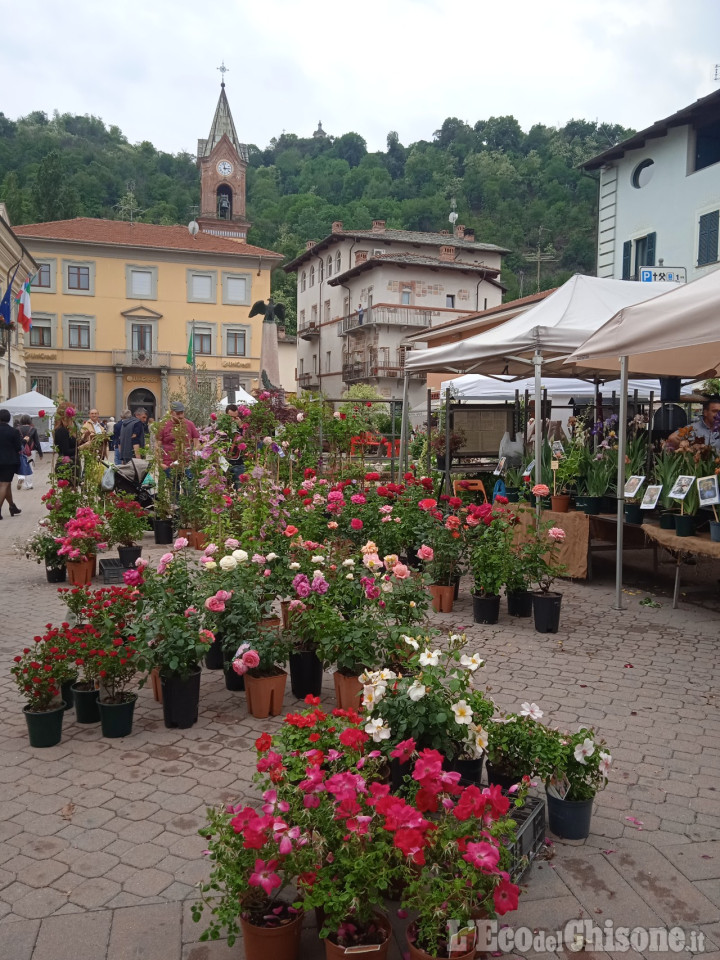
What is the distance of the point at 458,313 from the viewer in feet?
146

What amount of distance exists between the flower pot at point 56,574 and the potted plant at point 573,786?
599 centimetres

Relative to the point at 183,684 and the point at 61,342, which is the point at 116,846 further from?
the point at 61,342

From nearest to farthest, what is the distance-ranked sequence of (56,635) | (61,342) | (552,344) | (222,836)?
(222,836) < (56,635) < (552,344) < (61,342)

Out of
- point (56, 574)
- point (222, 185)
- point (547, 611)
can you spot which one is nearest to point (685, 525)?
point (547, 611)

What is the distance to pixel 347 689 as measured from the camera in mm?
4273

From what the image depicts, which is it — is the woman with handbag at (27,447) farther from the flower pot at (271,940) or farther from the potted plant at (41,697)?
the flower pot at (271,940)

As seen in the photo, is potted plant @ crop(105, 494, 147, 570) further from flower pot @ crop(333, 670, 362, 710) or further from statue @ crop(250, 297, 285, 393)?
statue @ crop(250, 297, 285, 393)

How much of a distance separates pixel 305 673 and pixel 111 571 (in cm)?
376

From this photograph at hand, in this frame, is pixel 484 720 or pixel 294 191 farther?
pixel 294 191

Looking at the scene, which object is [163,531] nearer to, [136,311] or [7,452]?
[7,452]

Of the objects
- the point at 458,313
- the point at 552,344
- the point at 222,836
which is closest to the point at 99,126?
the point at 458,313

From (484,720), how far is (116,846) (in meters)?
1.52

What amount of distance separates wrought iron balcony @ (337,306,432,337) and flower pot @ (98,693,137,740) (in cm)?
3928

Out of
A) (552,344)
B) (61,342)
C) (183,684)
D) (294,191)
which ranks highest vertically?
(294,191)
